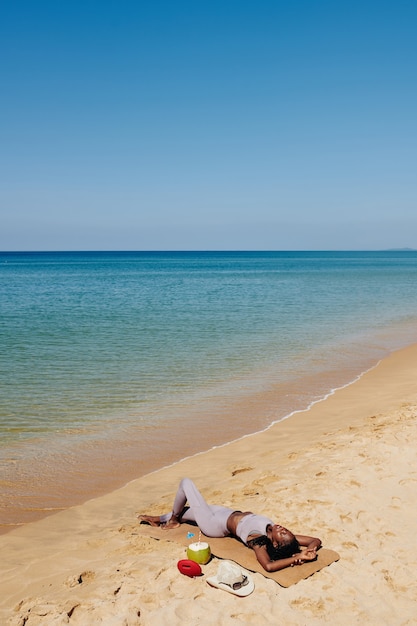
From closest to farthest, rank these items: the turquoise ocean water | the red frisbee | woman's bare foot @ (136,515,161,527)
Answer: the red frisbee < woman's bare foot @ (136,515,161,527) < the turquoise ocean water

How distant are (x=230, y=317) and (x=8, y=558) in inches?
916

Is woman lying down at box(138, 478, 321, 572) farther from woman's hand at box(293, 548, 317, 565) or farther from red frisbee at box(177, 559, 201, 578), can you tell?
red frisbee at box(177, 559, 201, 578)

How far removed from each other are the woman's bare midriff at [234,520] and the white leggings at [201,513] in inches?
2.1

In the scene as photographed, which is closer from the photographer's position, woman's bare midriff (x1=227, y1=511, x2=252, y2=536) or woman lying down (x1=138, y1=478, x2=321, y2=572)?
woman lying down (x1=138, y1=478, x2=321, y2=572)

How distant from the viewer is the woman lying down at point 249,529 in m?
5.72

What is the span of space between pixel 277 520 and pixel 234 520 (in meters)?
0.75

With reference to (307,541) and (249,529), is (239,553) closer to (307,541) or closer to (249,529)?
(249,529)

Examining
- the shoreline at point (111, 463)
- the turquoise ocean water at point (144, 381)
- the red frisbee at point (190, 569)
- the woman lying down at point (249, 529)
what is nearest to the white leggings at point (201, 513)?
the woman lying down at point (249, 529)

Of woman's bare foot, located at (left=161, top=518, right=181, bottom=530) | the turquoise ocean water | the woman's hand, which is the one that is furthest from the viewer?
the turquoise ocean water

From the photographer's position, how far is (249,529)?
612 centimetres

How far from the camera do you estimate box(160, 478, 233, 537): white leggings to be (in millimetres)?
6469

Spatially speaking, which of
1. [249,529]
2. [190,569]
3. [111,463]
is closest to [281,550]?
[249,529]

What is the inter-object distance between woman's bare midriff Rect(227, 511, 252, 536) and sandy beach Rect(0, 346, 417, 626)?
21.1 inches

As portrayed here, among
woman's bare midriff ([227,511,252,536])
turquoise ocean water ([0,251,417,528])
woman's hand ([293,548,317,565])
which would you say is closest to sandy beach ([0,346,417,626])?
woman's hand ([293,548,317,565])
